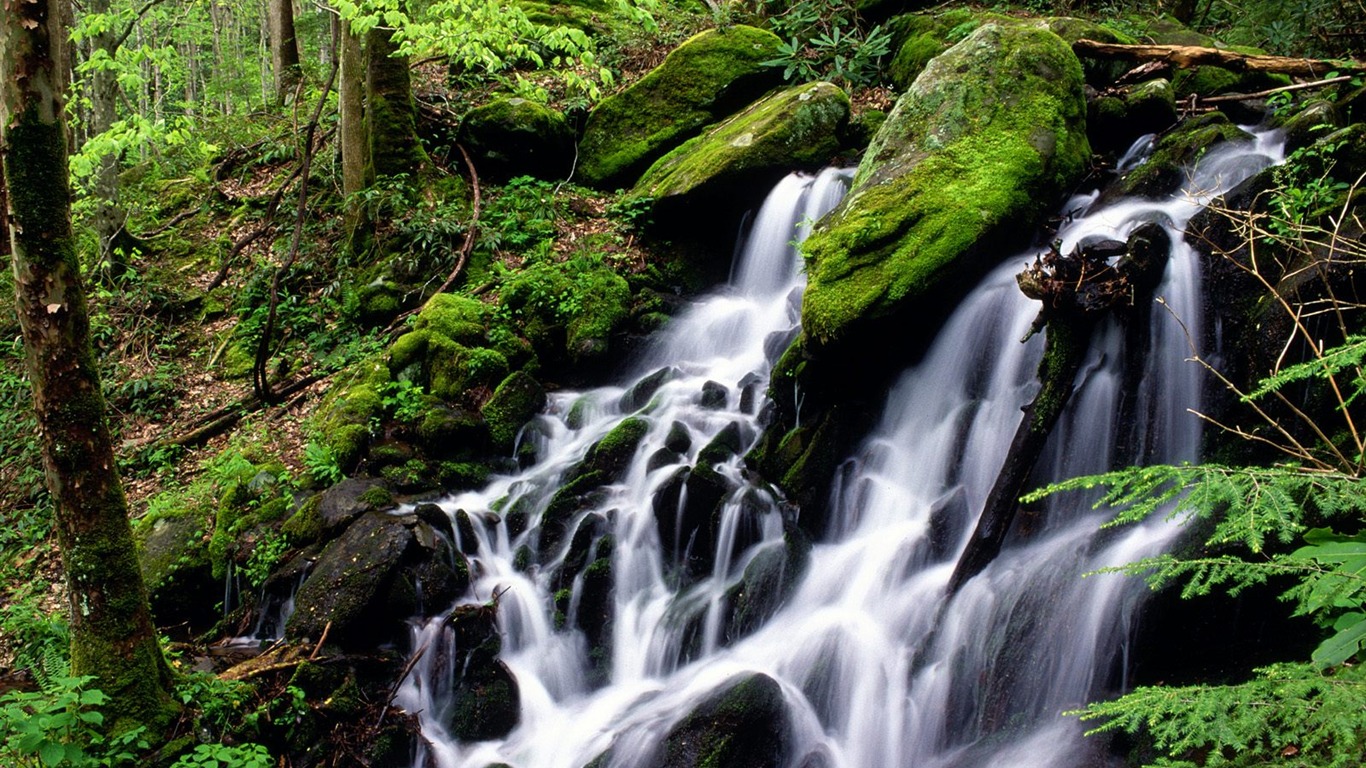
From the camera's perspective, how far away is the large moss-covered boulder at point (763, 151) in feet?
31.0

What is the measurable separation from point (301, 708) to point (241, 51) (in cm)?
2562

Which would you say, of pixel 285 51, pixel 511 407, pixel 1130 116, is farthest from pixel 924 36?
pixel 285 51

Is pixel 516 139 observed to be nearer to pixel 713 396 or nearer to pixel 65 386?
pixel 713 396

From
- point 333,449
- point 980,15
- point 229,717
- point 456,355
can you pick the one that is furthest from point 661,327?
point 980,15

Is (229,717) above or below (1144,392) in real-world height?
below

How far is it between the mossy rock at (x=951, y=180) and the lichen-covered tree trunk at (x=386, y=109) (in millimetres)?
6398

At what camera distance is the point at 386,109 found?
10.7m

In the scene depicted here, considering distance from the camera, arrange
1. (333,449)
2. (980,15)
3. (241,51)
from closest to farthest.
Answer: (333,449) < (980,15) < (241,51)

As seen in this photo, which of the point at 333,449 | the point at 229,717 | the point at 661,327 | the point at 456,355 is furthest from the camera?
the point at 661,327

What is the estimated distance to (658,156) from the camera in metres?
11.1

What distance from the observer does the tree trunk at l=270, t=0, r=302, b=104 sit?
14617 millimetres

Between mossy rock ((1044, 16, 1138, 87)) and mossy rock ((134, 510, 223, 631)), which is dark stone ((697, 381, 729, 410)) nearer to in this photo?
mossy rock ((134, 510, 223, 631))

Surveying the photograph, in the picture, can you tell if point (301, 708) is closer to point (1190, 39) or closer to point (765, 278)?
point (765, 278)

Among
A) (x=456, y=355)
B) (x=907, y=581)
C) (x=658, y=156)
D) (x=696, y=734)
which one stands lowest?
(x=696, y=734)
